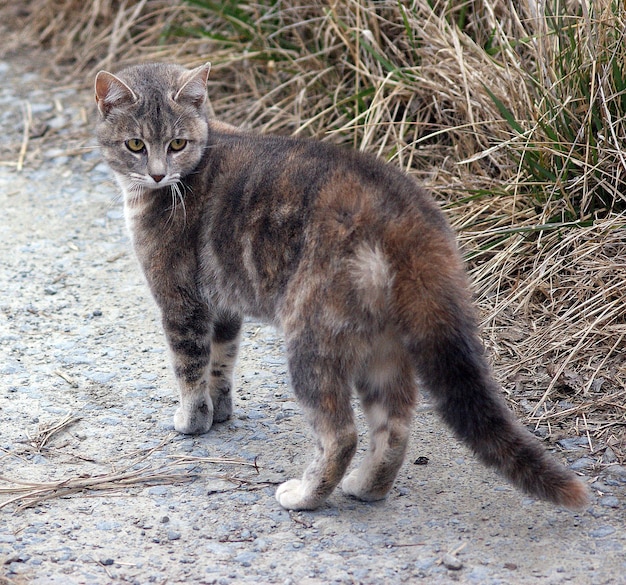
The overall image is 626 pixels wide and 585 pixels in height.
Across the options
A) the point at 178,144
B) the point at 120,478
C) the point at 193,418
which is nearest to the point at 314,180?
the point at 178,144

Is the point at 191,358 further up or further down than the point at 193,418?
further up

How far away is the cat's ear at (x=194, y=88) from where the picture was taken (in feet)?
13.0

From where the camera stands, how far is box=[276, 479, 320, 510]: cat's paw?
333 cm

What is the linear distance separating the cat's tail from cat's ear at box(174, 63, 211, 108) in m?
1.48

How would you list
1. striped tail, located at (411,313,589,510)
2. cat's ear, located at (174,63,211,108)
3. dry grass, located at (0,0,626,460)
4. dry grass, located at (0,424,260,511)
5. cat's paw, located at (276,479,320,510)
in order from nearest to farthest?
1. striped tail, located at (411,313,589,510)
2. cat's paw, located at (276,479,320,510)
3. dry grass, located at (0,424,260,511)
4. cat's ear, located at (174,63,211,108)
5. dry grass, located at (0,0,626,460)

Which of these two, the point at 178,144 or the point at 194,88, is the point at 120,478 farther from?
the point at 194,88

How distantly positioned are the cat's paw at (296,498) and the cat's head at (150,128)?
4.37 feet

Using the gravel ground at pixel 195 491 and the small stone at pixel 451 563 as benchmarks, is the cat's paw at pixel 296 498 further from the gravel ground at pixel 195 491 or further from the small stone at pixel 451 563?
the small stone at pixel 451 563

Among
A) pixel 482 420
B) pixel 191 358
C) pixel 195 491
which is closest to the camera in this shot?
pixel 482 420

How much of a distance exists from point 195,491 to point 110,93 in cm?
168

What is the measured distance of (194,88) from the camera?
4.00m

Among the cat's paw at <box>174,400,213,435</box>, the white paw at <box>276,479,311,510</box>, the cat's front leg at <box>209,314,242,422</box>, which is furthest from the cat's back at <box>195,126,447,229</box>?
the white paw at <box>276,479,311,510</box>

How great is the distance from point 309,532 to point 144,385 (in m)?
1.39

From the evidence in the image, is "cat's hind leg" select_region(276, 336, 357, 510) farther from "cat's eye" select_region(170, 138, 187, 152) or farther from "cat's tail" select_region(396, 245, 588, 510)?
"cat's eye" select_region(170, 138, 187, 152)
